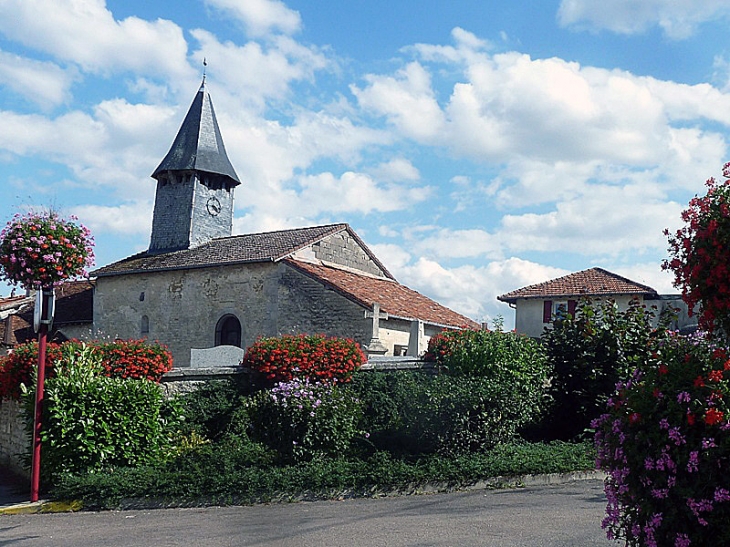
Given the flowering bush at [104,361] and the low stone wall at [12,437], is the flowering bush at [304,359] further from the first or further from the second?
the low stone wall at [12,437]

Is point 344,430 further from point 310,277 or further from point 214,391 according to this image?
point 310,277

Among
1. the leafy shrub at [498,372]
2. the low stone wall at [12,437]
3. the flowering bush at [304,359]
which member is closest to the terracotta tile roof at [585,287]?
the leafy shrub at [498,372]

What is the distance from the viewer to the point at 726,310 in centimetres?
476

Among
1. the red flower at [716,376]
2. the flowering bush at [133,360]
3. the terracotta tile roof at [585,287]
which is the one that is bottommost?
the flowering bush at [133,360]

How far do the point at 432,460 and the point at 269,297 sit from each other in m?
14.3

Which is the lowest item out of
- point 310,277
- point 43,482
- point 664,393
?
point 43,482

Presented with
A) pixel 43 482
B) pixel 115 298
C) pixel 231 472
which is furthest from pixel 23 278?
pixel 115 298

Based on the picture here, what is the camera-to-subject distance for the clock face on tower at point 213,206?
3106cm

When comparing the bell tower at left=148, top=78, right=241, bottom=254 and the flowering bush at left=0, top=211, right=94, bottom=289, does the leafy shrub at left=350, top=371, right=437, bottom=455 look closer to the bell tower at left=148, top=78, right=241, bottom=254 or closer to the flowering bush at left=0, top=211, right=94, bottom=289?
the flowering bush at left=0, top=211, right=94, bottom=289

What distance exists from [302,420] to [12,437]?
6616mm

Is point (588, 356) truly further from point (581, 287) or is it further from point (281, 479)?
point (581, 287)

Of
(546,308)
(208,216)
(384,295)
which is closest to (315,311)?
(384,295)

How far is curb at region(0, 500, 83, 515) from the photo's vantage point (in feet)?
32.0

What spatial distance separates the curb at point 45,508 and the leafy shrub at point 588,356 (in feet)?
24.6
